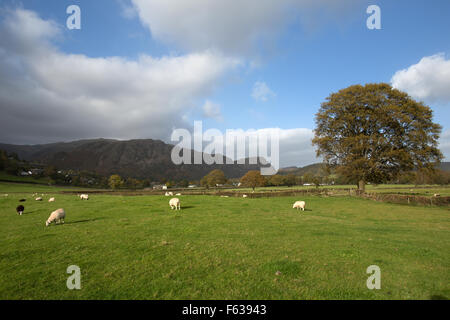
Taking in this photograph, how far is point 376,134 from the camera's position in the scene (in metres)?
32.1

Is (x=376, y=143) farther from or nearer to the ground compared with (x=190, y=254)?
farther from the ground

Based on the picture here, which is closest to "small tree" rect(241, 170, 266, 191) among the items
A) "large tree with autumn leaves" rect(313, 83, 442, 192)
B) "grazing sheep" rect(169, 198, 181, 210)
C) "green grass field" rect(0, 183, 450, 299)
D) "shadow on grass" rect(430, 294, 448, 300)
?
"large tree with autumn leaves" rect(313, 83, 442, 192)

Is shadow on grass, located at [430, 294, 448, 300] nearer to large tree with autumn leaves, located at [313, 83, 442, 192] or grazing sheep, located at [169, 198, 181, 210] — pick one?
grazing sheep, located at [169, 198, 181, 210]

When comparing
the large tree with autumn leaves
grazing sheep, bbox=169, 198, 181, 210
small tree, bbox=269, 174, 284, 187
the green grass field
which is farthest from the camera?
small tree, bbox=269, 174, 284, 187

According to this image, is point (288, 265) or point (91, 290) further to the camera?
point (288, 265)

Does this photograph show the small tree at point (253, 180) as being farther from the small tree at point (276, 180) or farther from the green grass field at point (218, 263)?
the green grass field at point (218, 263)

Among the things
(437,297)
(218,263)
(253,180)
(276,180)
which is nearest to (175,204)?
(218,263)

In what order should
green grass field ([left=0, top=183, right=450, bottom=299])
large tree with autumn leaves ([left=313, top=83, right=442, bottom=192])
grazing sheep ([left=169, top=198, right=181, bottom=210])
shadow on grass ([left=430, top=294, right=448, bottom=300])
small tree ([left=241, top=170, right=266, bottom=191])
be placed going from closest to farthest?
shadow on grass ([left=430, top=294, right=448, bottom=300]), green grass field ([left=0, top=183, right=450, bottom=299]), grazing sheep ([left=169, top=198, right=181, bottom=210]), large tree with autumn leaves ([left=313, top=83, right=442, bottom=192]), small tree ([left=241, top=170, right=266, bottom=191])

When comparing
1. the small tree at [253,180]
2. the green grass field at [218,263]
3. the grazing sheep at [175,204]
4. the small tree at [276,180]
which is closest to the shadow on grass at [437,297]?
the green grass field at [218,263]

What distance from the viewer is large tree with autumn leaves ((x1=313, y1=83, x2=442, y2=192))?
Result: 30219 mm
